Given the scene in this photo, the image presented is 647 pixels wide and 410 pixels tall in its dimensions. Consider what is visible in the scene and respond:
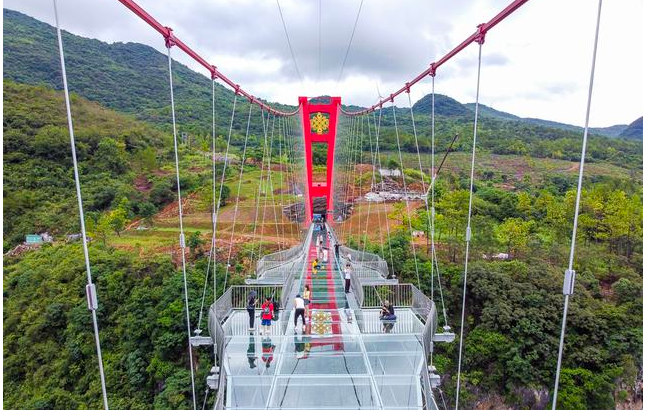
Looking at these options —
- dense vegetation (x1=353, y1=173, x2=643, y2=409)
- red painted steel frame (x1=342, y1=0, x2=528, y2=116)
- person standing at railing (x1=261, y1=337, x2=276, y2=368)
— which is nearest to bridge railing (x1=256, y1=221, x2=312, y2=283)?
person standing at railing (x1=261, y1=337, x2=276, y2=368)

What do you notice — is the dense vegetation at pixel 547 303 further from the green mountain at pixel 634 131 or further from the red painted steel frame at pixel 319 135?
the green mountain at pixel 634 131

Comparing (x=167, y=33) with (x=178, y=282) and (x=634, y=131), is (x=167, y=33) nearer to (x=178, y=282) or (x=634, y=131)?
(x=178, y=282)

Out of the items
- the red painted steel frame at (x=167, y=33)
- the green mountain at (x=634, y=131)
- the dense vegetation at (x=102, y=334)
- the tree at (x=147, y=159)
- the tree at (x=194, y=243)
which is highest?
the green mountain at (x=634, y=131)

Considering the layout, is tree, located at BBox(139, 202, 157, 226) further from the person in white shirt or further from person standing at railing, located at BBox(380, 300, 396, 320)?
person standing at railing, located at BBox(380, 300, 396, 320)

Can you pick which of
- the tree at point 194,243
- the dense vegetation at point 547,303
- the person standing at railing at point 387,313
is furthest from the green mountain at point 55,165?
the person standing at railing at point 387,313

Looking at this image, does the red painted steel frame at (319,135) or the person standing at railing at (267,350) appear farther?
the red painted steel frame at (319,135)

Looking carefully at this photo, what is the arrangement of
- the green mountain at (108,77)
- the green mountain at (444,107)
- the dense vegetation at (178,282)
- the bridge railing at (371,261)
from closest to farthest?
the bridge railing at (371,261)
the dense vegetation at (178,282)
the green mountain at (108,77)
the green mountain at (444,107)

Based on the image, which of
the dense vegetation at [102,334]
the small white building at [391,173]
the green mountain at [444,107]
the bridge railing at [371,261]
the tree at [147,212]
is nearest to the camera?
the bridge railing at [371,261]

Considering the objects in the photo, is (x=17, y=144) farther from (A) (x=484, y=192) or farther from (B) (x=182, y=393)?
(A) (x=484, y=192)
